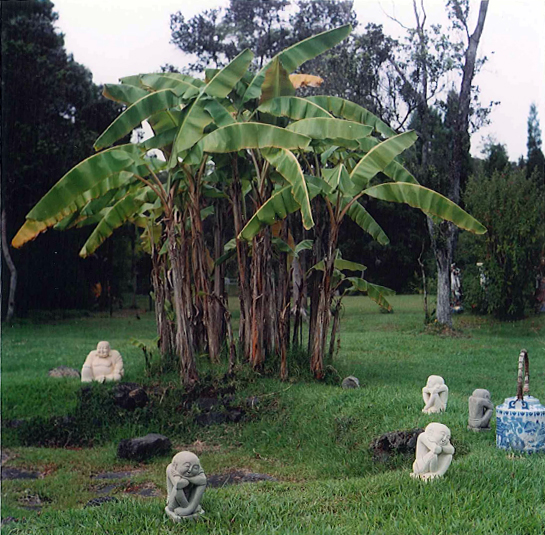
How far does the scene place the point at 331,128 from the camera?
209 inches

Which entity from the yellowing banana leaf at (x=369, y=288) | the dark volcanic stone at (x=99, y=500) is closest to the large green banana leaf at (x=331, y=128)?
the yellowing banana leaf at (x=369, y=288)

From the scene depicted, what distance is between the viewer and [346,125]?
523 cm

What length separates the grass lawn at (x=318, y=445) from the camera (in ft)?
10.0

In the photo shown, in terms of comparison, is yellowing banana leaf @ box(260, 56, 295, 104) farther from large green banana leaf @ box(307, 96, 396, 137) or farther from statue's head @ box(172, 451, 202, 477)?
statue's head @ box(172, 451, 202, 477)

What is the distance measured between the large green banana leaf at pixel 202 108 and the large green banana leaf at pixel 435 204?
59.6 inches

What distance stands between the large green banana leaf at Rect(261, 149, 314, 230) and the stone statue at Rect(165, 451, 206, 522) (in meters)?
2.16

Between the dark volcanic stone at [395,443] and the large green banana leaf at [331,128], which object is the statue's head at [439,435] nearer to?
the dark volcanic stone at [395,443]

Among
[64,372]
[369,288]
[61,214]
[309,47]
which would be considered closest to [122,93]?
[61,214]

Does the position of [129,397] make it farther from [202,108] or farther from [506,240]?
[506,240]

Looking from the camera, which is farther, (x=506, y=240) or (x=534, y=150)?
(x=506, y=240)

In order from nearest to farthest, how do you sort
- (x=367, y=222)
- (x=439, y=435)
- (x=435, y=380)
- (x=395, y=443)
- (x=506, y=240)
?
(x=439, y=435) < (x=395, y=443) < (x=435, y=380) < (x=367, y=222) < (x=506, y=240)

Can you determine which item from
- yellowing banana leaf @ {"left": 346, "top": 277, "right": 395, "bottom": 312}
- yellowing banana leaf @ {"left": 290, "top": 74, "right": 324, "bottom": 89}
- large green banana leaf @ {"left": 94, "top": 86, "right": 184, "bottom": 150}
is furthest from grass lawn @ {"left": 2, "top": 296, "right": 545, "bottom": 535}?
yellowing banana leaf @ {"left": 290, "top": 74, "right": 324, "bottom": 89}

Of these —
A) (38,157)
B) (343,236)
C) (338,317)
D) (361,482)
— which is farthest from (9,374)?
(361,482)

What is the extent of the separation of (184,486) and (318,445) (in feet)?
6.61
